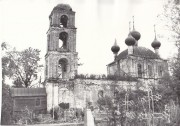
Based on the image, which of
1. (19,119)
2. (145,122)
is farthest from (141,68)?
(145,122)

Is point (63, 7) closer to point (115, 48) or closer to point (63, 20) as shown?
point (63, 20)

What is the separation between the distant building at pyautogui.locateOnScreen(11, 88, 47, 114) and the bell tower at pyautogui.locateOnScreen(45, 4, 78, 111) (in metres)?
0.80

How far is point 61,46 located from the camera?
24.9 meters

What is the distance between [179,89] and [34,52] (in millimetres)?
20311

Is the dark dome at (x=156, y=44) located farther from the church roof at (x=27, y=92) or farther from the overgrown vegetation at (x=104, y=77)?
the church roof at (x=27, y=92)

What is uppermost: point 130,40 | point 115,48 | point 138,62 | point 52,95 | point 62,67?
point 130,40

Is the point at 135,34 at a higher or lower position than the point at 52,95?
higher

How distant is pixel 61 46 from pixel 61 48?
1.91 ft

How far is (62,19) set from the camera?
2517 centimetres

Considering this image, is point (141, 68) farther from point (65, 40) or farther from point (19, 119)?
point (19, 119)

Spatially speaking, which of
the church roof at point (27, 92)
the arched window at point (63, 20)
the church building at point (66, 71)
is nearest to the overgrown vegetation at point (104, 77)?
the church building at point (66, 71)

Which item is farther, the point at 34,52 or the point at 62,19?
the point at 34,52

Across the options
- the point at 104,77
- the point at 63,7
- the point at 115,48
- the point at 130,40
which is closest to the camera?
the point at 104,77

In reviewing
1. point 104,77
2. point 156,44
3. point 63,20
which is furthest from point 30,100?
point 156,44
